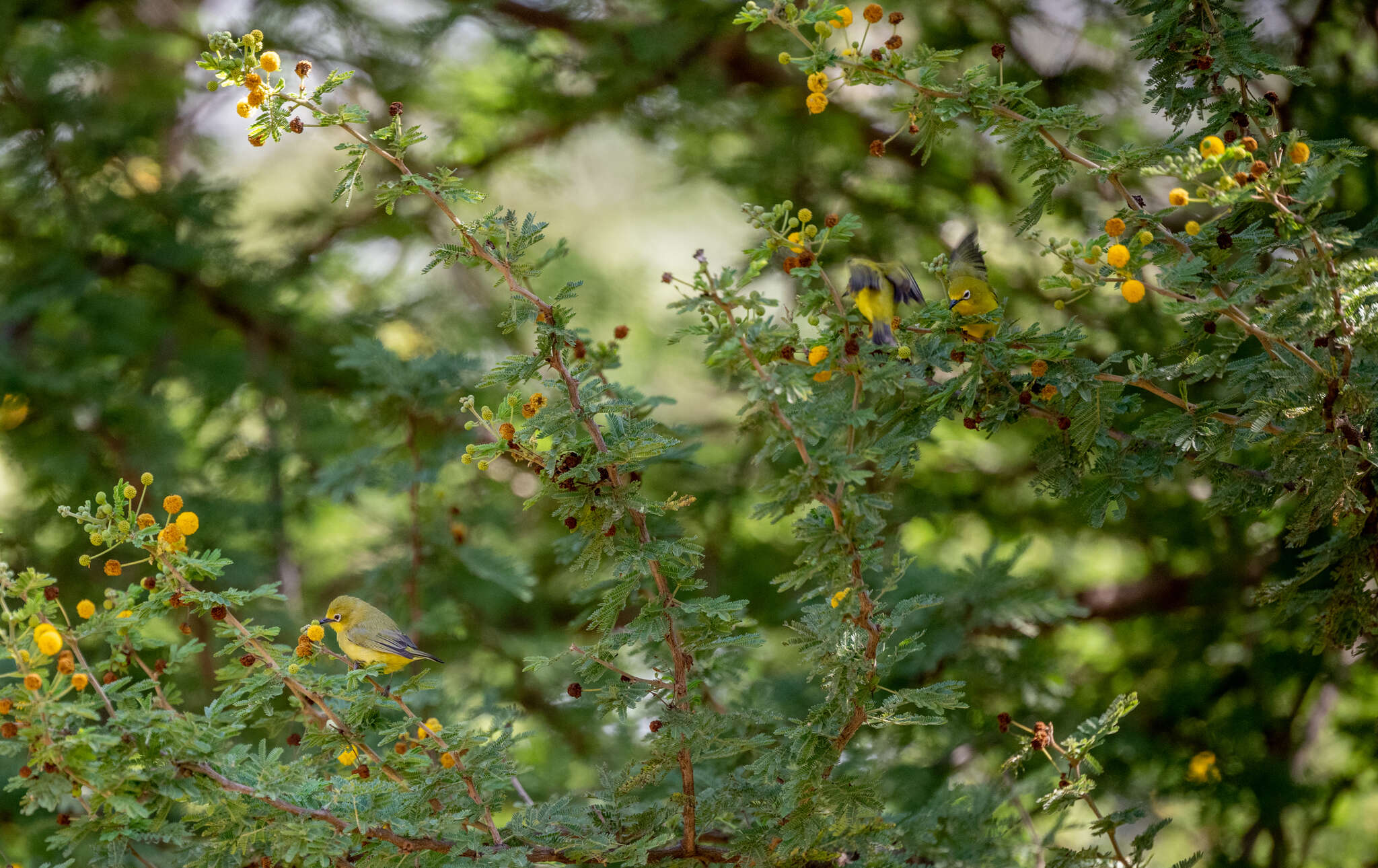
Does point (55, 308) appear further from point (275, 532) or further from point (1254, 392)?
point (1254, 392)

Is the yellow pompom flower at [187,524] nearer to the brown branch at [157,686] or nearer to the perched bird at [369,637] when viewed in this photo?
the brown branch at [157,686]

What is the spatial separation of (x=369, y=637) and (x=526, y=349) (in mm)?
3033

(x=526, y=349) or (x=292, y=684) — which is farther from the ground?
(x=292, y=684)

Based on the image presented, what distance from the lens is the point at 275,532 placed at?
162 inches

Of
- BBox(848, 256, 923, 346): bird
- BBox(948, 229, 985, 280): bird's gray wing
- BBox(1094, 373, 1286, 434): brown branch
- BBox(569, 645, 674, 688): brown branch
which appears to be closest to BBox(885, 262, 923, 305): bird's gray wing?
BBox(848, 256, 923, 346): bird

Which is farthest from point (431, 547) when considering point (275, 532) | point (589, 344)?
point (589, 344)

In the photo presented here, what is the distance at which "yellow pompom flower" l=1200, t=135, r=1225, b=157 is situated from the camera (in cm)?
145

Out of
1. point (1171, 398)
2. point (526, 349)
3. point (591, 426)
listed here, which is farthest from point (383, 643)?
point (526, 349)

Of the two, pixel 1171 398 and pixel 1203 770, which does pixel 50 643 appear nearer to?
pixel 1171 398

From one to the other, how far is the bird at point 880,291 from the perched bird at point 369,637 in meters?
1.28

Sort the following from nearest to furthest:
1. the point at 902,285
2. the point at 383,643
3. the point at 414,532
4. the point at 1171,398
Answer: the point at 1171,398 < the point at 902,285 < the point at 383,643 < the point at 414,532

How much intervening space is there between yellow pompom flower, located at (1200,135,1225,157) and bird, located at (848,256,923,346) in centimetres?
54

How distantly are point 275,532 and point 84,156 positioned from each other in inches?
70.5

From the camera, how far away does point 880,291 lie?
189 centimetres
